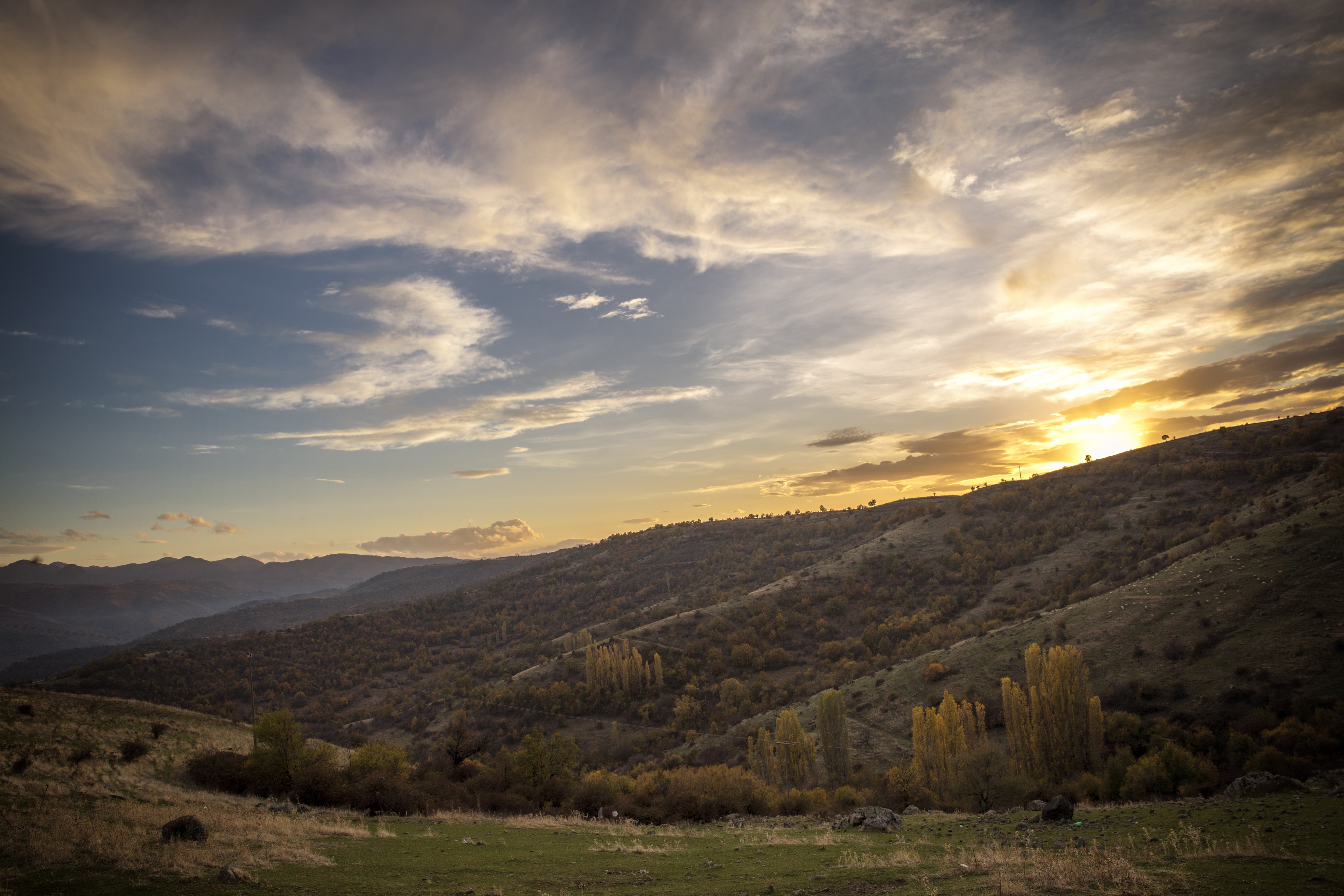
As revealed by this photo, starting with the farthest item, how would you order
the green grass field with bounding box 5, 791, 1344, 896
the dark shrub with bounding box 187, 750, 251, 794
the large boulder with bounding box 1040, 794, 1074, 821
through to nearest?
the dark shrub with bounding box 187, 750, 251, 794, the large boulder with bounding box 1040, 794, 1074, 821, the green grass field with bounding box 5, 791, 1344, 896

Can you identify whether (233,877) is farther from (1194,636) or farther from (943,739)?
(1194,636)

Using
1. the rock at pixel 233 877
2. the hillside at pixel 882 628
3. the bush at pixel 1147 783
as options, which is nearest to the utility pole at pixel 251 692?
the hillside at pixel 882 628

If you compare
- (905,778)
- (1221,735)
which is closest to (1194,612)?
(1221,735)

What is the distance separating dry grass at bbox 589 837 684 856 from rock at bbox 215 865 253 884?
10034 millimetres

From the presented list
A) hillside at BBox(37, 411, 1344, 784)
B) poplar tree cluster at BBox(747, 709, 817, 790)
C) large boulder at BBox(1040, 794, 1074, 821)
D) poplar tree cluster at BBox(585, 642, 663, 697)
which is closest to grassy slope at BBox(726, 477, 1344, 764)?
hillside at BBox(37, 411, 1344, 784)

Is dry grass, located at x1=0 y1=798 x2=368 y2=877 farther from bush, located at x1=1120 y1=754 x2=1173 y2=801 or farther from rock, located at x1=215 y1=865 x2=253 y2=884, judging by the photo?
bush, located at x1=1120 y1=754 x2=1173 y2=801

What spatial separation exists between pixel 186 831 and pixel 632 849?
12502 millimetres

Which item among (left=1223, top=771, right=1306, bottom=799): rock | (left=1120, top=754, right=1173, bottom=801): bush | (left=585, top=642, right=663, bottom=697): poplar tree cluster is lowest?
(left=585, top=642, right=663, bottom=697): poplar tree cluster

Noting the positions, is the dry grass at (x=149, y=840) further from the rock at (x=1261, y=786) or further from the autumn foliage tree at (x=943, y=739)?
the autumn foliage tree at (x=943, y=739)

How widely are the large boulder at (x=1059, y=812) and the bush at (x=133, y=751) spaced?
4696 cm

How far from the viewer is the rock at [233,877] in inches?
450

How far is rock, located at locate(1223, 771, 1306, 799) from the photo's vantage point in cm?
2417

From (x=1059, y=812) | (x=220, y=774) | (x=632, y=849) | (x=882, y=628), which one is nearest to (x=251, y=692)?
(x=220, y=774)

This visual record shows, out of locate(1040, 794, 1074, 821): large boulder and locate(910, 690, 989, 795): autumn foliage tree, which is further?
locate(910, 690, 989, 795): autumn foliage tree
